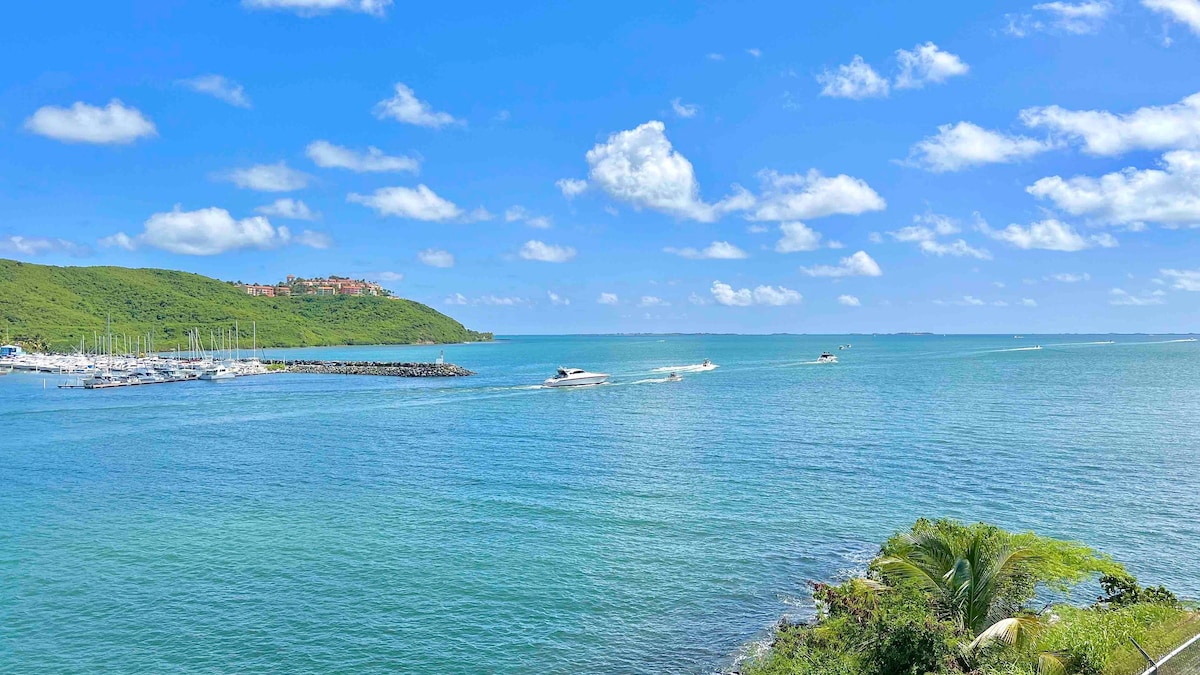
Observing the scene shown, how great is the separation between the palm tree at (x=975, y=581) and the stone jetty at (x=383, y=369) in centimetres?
11689

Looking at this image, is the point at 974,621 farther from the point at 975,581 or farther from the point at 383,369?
the point at 383,369

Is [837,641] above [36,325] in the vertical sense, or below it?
below

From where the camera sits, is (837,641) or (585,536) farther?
(585,536)

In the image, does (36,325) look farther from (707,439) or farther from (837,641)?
(837,641)

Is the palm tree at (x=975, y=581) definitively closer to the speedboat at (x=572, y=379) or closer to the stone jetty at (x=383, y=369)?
the speedboat at (x=572, y=379)

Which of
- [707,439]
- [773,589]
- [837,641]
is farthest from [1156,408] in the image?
[837,641]

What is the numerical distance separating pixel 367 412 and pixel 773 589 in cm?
6038

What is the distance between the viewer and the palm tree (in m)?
15.5

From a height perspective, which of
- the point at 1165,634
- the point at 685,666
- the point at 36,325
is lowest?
the point at 685,666

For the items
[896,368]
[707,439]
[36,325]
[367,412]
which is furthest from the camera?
[36,325]

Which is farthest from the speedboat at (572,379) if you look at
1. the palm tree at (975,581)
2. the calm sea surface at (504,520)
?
the palm tree at (975,581)

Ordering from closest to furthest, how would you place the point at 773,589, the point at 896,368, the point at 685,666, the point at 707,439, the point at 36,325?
the point at 685,666, the point at 773,589, the point at 707,439, the point at 896,368, the point at 36,325

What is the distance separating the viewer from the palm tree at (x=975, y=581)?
15453 millimetres

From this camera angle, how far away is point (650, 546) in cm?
2978
